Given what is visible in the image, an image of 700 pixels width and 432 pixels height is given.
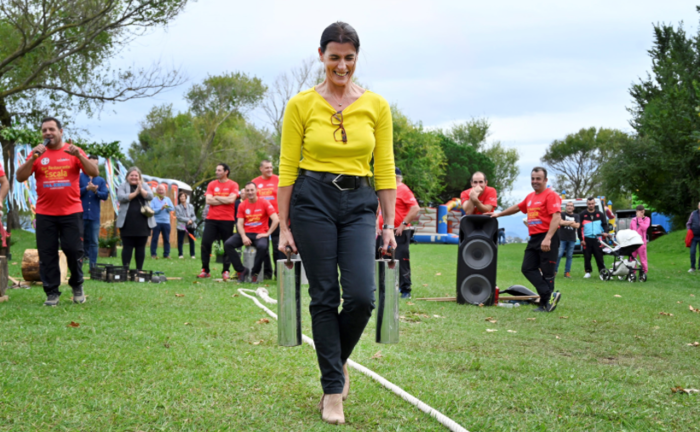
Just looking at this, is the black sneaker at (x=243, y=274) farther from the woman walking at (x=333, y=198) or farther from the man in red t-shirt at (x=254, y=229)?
the woman walking at (x=333, y=198)

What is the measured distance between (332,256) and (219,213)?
350 inches

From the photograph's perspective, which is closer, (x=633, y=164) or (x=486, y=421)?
(x=486, y=421)

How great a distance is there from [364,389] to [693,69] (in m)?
38.5

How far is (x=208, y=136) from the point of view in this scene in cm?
4650

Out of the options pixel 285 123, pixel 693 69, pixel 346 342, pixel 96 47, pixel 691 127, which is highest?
pixel 693 69

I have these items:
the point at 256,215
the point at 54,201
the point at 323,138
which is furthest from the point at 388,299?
the point at 256,215

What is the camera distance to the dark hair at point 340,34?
3232 mm

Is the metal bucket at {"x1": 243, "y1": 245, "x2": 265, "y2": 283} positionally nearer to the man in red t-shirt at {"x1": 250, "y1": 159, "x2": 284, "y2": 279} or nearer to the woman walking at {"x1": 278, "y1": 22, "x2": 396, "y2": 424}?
the man in red t-shirt at {"x1": 250, "y1": 159, "x2": 284, "y2": 279}

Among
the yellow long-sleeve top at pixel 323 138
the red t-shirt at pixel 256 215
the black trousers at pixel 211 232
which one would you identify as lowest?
the black trousers at pixel 211 232

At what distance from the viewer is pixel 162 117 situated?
51.7 metres

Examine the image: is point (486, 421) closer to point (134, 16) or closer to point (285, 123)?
point (285, 123)

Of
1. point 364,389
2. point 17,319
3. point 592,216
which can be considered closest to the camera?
point 364,389

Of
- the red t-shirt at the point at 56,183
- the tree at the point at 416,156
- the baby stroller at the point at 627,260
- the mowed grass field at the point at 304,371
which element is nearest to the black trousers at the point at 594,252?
the baby stroller at the point at 627,260

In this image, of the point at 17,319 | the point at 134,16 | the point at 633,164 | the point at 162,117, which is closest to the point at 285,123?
the point at 17,319
